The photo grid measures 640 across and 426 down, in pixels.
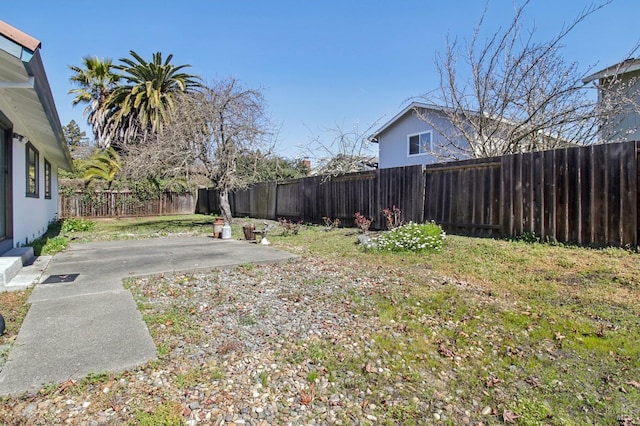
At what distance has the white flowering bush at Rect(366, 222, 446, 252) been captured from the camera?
6.55 m

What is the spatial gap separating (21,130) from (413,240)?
26.3 ft

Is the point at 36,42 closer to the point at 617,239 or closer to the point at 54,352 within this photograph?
the point at 54,352

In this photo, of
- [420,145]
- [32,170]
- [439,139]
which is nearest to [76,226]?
[32,170]

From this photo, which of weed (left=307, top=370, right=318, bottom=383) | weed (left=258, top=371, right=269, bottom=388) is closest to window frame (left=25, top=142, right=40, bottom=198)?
weed (left=258, top=371, right=269, bottom=388)

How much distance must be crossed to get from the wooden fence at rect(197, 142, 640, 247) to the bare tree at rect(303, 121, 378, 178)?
Answer: 2718 millimetres

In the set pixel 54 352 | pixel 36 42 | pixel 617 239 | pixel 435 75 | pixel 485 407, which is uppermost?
pixel 435 75

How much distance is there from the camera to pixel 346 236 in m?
9.25

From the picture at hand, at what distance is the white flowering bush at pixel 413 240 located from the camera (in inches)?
258

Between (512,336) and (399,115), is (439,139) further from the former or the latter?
(512,336)

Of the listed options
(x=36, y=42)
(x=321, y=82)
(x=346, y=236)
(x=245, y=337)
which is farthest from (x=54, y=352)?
(x=321, y=82)

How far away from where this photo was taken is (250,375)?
7.94 feet

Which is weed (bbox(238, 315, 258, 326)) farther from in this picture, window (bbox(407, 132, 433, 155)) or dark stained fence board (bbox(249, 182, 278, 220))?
window (bbox(407, 132, 433, 155))

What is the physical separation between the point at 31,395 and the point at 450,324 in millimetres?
3214

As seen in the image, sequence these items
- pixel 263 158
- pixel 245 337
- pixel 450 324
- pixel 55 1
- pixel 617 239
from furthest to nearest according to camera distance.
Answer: pixel 263 158, pixel 55 1, pixel 617 239, pixel 450 324, pixel 245 337
